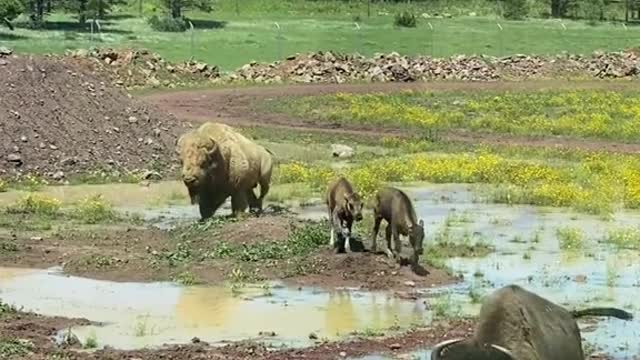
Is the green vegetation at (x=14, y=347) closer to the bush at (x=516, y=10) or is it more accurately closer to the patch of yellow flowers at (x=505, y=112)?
the patch of yellow flowers at (x=505, y=112)

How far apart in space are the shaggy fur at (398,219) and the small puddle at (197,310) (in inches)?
51.0

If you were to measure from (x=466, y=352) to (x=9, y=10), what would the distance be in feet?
213

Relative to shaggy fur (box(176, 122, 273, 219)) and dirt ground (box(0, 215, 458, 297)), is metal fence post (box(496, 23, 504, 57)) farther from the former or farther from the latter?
dirt ground (box(0, 215, 458, 297))

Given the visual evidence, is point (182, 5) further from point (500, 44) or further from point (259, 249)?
point (259, 249)

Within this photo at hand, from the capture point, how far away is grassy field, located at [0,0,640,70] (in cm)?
6719

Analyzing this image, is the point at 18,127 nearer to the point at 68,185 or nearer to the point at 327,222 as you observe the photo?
the point at 68,185

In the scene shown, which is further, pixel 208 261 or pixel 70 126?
pixel 70 126

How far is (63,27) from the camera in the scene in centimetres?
7512

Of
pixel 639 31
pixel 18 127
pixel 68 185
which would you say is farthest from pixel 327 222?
pixel 639 31

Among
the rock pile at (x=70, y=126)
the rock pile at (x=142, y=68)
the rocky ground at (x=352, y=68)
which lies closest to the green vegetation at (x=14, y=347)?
the rock pile at (x=70, y=126)

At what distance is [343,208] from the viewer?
19438 mm

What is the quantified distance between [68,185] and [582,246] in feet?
38.1

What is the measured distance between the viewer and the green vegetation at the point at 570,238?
2241 centimetres

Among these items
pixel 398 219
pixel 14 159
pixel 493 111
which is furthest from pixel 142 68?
pixel 398 219
